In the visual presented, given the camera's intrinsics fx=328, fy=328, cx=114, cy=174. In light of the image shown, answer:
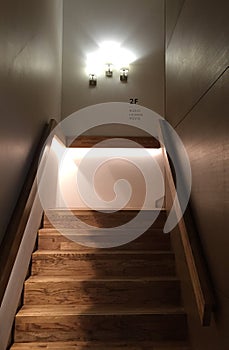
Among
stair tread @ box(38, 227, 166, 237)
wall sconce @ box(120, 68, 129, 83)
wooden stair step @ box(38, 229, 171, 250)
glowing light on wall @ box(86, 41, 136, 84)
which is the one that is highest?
glowing light on wall @ box(86, 41, 136, 84)

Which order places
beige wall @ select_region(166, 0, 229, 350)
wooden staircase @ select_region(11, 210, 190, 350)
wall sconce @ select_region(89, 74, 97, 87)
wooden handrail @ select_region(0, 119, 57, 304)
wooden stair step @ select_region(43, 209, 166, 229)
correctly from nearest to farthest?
beige wall @ select_region(166, 0, 229, 350)
wooden handrail @ select_region(0, 119, 57, 304)
wooden staircase @ select_region(11, 210, 190, 350)
wooden stair step @ select_region(43, 209, 166, 229)
wall sconce @ select_region(89, 74, 97, 87)

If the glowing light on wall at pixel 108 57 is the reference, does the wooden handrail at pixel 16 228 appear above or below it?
below

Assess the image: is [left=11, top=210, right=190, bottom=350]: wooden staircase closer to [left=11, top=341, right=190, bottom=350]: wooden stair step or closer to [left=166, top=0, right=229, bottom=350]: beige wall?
[left=11, top=341, right=190, bottom=350]: wooden stair step

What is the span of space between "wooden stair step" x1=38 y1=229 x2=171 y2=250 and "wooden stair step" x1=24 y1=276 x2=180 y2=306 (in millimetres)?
443

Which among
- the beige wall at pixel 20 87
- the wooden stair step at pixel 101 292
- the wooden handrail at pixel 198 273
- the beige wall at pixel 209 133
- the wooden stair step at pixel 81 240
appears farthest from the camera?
the wooden stair step at pixel 81 240


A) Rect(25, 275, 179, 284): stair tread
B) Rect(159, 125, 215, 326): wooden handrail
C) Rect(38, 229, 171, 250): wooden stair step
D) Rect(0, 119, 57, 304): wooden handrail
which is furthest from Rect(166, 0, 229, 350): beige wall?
Rect(0, 119, 57, 304): wooden handrail

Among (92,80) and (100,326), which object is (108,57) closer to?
(92,80)

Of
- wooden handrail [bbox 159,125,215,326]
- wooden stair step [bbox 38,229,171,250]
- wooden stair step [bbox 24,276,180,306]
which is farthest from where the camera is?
wooden stair step [bbox 38,229,171,250]

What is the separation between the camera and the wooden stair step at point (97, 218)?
120 inches

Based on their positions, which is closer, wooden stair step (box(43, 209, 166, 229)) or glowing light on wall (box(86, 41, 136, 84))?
wooden stair step (box(43, 209, 166, 229))

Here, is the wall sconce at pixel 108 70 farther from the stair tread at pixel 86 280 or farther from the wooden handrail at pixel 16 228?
the stair tread at pixel 86 280

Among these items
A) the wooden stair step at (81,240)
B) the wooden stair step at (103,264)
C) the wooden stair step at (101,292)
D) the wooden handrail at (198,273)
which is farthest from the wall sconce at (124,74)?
the wooden stair step at (101,292)

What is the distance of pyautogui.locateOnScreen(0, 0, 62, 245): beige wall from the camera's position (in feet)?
6.40

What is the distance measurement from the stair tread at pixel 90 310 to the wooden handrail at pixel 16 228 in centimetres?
52
